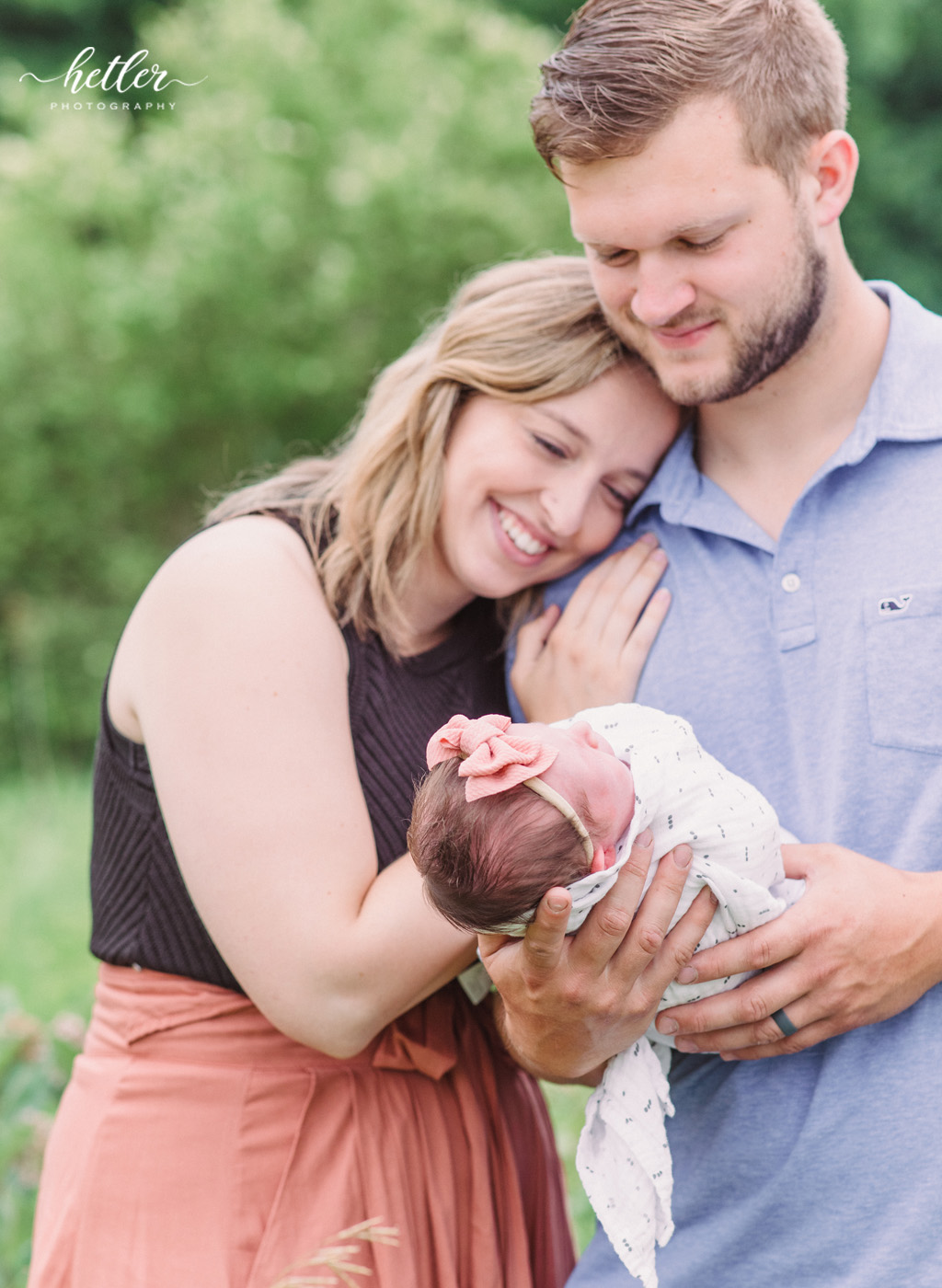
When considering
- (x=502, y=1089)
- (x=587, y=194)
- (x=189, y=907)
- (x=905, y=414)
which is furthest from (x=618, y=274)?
(x=502, y=1089)

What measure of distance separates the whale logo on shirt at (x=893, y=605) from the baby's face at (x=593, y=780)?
506 mm

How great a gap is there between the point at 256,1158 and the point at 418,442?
1.30 m

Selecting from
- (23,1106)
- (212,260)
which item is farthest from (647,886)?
(212,260)

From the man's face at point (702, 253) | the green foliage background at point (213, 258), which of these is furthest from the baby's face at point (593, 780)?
the green foliage background at point (213, 258)

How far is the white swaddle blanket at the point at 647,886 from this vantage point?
1857mm

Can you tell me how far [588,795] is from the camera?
5.88ft

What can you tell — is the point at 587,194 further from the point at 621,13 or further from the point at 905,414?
the point at 905,414

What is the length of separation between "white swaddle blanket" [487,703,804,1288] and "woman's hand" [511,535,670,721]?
0.28 metres

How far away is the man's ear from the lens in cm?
219

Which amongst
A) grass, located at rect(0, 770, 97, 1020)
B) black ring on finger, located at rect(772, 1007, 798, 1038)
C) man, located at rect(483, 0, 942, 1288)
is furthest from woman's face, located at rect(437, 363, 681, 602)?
grass, located at rect(0, 770, 97, 1020)

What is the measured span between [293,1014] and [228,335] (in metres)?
9.99

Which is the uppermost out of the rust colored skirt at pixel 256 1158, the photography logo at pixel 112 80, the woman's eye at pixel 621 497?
the photography logo at pixel 112 80

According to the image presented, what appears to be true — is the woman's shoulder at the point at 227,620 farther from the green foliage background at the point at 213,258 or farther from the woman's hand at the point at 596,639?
the green foliage background at the point at 213,258

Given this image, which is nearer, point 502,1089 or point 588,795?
point 588,795
